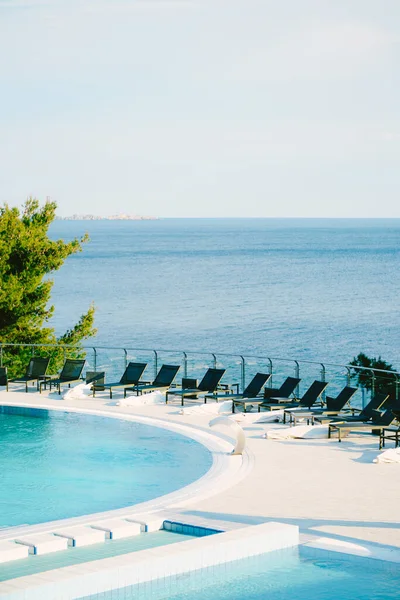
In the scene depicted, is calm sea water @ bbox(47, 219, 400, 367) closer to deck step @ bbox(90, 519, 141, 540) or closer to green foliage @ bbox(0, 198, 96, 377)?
green foliage @ bbox(0, 198, 96, 377)

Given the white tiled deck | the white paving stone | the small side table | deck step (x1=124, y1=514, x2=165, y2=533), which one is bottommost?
the white paving stone

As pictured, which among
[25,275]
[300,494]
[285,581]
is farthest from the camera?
[25,275]

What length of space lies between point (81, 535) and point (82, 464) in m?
4.89

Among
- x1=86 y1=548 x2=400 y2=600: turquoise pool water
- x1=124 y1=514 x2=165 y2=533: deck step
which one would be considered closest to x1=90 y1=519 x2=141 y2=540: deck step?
x1=124 y1=514 x2=165 y2=533: deck step

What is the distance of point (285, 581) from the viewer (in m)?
9.60

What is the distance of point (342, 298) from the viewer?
81625 mm

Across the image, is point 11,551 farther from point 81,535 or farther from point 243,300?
point 243,300

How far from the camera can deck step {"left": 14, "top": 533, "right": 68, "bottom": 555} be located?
1016 centimetres

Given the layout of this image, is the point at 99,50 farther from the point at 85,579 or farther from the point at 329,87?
the point at 85,579

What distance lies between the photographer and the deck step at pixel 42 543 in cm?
1016

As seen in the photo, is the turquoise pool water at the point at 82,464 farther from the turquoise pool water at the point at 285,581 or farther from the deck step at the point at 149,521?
the turquoise pool water at the point at 285,581

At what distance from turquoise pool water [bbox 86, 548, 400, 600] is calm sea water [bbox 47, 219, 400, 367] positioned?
145ft

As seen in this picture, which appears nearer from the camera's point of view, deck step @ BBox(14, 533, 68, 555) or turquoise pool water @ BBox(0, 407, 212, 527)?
deck step @ BBox(14, 533, 68, 555)

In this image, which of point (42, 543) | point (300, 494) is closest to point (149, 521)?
point (42, 543)
